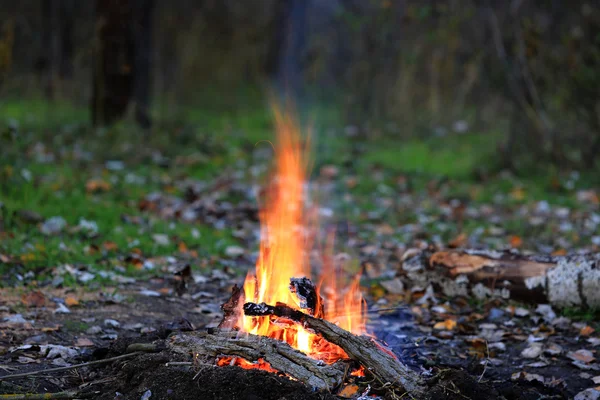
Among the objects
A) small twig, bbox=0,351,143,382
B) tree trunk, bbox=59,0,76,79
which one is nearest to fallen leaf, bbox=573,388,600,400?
small twig, bbox=0,351,143,382

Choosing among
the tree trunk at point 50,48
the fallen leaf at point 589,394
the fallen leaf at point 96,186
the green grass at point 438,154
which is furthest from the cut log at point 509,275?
the tree trunk at point 50,48

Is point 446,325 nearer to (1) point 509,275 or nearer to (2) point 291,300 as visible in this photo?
(1) point 509,275

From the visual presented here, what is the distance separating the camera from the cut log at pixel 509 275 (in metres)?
5.12

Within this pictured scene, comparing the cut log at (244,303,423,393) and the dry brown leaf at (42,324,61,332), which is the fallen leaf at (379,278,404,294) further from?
the dry brown leaf at (42,324,61,332)

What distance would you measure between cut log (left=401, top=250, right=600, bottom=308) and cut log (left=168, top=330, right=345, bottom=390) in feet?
7.22

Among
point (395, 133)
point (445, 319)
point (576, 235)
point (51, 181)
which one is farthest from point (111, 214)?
point (395, 133)

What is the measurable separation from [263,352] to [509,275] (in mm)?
2541

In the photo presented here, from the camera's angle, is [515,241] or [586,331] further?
[515,241]

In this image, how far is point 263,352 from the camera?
11.8 feet

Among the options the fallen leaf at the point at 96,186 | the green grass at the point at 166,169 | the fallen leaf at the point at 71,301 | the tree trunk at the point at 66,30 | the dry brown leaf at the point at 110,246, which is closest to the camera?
the fallen leaf at the point at 71,301

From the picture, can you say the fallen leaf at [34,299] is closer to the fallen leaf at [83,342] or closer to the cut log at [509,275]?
the fallen leaf at [83,342]

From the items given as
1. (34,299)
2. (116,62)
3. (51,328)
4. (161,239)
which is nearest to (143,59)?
(116,62)

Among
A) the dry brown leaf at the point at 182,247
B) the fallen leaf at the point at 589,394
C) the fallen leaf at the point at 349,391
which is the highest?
the dry brown leaf at the point at 182,247

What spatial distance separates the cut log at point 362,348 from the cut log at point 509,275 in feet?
6.00
